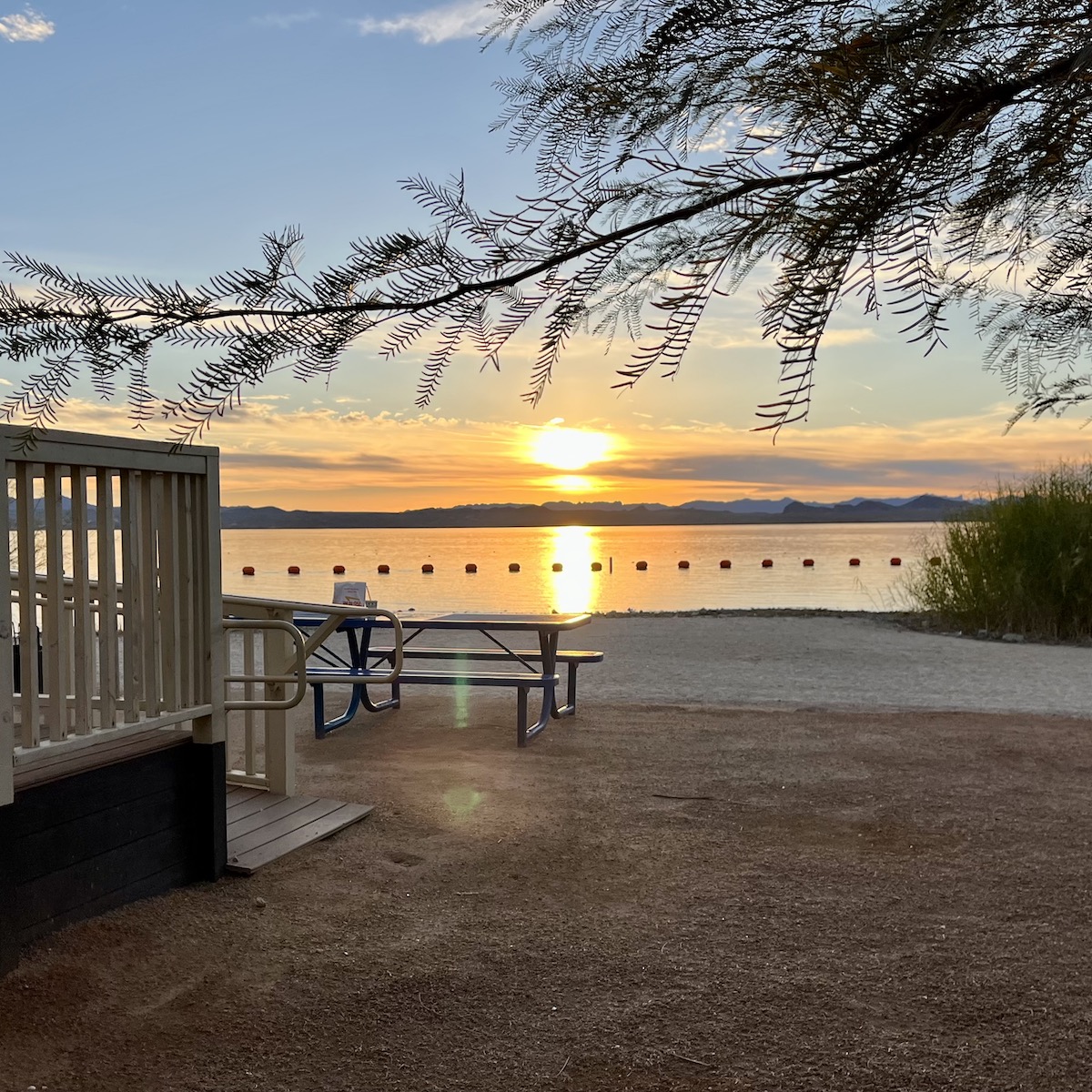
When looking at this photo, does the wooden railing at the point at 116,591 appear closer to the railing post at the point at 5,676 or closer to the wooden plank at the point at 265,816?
the railing post at the point at 5,676

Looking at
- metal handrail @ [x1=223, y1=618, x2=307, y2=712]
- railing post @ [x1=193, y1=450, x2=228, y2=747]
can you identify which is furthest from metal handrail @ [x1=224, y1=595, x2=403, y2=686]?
railing post @ [x1=193, y1=450, x2=228, y2=747]

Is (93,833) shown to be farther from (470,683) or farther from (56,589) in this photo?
(470,683)

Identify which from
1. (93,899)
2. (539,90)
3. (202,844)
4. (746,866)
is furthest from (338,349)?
(746,866)

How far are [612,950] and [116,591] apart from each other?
2.08 meters

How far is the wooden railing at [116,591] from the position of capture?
3100 mm

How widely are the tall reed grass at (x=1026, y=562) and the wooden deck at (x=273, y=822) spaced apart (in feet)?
34.5

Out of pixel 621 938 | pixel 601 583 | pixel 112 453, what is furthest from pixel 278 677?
pixel 601 583

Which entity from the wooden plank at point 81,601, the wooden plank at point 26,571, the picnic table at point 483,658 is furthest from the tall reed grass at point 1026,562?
the wooden plank at point 26,571

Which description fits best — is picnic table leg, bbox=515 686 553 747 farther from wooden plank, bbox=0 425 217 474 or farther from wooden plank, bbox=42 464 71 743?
wooden plank, bbox=42 464 71 743

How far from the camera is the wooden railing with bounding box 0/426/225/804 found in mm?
3100

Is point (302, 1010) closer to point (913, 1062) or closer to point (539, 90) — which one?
point (913, 1062)

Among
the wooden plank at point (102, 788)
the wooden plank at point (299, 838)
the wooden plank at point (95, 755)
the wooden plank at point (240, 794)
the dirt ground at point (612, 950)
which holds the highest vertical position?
the wooden plank at point (95, 755)

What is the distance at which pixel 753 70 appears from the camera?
2100 millimetres

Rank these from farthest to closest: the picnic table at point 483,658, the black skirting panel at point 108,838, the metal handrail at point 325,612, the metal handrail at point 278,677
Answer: the picnic table at point 483,658, the metal handrail at point 325,612, the metal handrail at point 278,677, the black skirting panel at point 108,838
